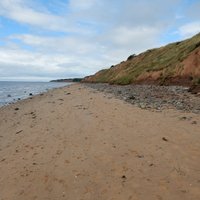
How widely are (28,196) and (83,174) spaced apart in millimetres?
1506

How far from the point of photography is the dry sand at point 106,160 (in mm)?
6645

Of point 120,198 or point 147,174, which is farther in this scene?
point 147,174

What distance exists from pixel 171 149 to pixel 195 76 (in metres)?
30.6

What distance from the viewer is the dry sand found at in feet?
21.8

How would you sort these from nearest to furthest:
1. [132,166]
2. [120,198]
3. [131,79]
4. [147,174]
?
1. [120,198]
2. [147,174]
3. [132,166]
4. [131,79]

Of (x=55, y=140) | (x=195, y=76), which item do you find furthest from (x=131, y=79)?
(x=55, y=140)

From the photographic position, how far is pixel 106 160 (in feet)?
27.9

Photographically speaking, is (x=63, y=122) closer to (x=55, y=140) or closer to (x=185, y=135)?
(x=55, y=140)

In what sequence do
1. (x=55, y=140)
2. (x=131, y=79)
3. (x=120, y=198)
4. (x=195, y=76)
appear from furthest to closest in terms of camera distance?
(x=131, y=79)
(x=195, y=76)
(x=55, y=140)
(x=120, y=198)

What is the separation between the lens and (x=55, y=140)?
36.8 ft

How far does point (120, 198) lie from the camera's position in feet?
20.5

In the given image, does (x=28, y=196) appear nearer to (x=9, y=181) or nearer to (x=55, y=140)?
(x=9, y=181)

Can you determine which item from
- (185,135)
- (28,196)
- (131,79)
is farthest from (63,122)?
(131,79)

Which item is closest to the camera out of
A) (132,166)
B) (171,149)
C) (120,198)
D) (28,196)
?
(120,198)
